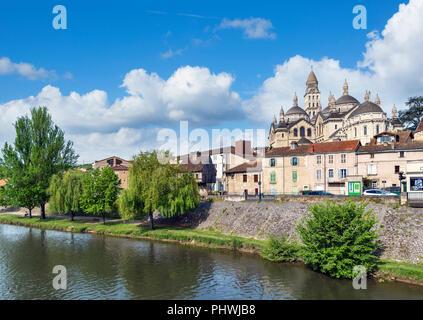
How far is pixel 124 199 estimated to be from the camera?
4122 cm

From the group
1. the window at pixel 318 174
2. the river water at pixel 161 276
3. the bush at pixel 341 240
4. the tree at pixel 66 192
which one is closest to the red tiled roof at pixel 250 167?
the window at pixel 318 174

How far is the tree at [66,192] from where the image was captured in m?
50.2

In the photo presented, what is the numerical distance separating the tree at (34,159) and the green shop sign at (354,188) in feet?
163

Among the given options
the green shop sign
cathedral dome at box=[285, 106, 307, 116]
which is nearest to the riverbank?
the green shop sign

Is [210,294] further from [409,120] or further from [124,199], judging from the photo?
[409,120]

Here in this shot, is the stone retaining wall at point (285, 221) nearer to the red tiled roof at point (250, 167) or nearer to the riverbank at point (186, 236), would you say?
the riverbank at point (186, 236)

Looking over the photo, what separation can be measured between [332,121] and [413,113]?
74.4 feet

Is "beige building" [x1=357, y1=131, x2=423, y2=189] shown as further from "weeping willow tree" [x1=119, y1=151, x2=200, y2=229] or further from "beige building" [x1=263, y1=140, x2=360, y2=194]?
"weeping willow tree" [x1=119, y1=151, x2=200, y2=229]

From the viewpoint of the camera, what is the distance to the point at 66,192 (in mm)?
51000

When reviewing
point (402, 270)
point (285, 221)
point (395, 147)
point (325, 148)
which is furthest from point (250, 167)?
point (402, 270)

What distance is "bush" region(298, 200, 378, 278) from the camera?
2299cm

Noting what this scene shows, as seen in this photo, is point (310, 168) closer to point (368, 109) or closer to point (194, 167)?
point (194, 167)
